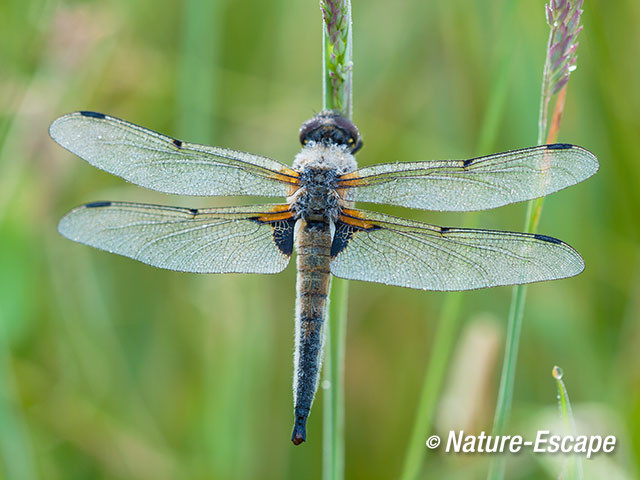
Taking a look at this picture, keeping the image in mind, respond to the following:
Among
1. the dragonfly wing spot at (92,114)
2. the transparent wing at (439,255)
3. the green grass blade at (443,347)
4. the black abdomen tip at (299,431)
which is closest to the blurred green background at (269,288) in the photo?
the green grass blade at (443,347)

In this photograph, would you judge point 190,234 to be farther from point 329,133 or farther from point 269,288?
point 269,288

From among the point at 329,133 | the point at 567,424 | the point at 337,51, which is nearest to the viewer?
the point at 567,424

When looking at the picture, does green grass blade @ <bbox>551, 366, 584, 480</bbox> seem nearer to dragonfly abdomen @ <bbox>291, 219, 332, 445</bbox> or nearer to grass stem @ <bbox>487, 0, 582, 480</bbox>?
grass stem @ <bbox>487, 0, 582, 480</bbox>

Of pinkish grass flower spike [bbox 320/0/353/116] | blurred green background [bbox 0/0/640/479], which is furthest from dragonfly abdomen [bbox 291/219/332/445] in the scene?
blurred green background [bbox 0/0/640/479]

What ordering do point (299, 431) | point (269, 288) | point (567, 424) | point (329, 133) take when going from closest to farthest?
point (567, 424) → point (299, 431) → point (329, 133) → point (269, 288)

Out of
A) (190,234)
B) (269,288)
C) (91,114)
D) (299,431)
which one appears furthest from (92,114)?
(269,288)

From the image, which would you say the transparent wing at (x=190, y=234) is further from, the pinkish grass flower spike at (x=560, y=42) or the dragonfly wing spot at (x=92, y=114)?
the pinkish grass flower spike at (x=560, y=42)

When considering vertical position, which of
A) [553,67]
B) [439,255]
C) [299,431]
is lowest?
[299,431]
